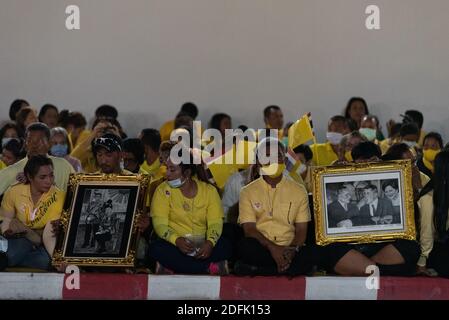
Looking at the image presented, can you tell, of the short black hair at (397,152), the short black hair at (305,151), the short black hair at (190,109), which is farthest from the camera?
the short black hair at (190,109)

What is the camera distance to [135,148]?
10.2 meters

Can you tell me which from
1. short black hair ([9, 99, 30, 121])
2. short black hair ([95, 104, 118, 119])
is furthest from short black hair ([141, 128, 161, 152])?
short black hair ([9, 99, 30, 121])

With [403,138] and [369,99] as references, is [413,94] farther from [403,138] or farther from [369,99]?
[403,138]

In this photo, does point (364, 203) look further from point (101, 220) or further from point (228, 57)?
point (228, 57)

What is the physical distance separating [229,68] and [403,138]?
271 cm

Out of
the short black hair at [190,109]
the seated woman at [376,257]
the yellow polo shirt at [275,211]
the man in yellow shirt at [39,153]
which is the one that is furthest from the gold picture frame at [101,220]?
the short black hair at [190,109]

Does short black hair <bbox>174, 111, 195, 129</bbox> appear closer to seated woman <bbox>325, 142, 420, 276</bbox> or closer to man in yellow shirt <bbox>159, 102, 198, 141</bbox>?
man in yellow shirt <bbox>159, 102, 198, 141</bbox>

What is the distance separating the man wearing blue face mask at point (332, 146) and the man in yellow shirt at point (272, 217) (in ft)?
7.41

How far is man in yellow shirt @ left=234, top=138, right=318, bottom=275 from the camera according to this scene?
30.1 feet

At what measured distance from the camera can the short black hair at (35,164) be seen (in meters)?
9.36

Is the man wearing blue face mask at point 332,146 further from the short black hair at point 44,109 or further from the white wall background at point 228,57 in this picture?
the short black hair at point 44,109

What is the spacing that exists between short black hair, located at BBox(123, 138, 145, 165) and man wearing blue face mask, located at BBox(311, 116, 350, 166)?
6.51ft

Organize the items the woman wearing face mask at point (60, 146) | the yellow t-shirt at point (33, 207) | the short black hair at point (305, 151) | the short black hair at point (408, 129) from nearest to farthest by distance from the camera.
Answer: the yellow t-shirt at point (33, 207) → the woman wearing face mask at point (60, 146) → the short black hair at point (305, 151) → the short black hair at point (408, 129)
